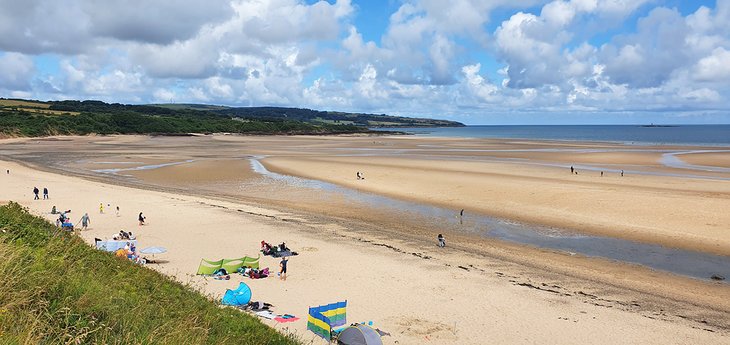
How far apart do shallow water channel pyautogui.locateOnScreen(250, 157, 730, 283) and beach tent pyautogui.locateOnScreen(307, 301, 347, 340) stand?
12156 millimetres

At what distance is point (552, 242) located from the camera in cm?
2181

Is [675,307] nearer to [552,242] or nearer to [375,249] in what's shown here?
[552,242]

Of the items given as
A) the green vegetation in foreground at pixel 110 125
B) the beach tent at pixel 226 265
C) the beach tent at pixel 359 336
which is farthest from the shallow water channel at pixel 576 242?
the green vegetation in foreground at pixel 110 125

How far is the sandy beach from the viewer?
12844 mm

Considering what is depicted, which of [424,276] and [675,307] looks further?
[424,276]

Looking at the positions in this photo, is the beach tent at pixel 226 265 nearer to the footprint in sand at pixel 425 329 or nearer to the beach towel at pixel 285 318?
the beach towel at pixel 285 318

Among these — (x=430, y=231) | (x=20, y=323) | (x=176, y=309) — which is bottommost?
(x=430, y=231)

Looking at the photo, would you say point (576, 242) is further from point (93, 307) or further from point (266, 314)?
point (93, 307)

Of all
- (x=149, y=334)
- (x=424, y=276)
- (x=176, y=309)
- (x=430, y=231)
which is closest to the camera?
(x=149, y=334)

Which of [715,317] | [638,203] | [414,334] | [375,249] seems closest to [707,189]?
[638,203]

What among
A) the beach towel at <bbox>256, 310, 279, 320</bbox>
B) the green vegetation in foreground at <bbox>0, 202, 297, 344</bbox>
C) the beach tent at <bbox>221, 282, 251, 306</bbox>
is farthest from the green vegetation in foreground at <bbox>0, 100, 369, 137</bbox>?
the green vegetation in foreground at <bbox>0, 202, 297, 344</bbox>

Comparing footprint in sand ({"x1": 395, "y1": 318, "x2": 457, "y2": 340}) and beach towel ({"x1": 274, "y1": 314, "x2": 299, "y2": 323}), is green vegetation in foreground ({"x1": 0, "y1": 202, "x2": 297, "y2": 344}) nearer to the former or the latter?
beach towel ({"x1": 274, "y1": 314, "x2": 299, "y2": 323})

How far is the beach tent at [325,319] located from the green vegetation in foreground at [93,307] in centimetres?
253

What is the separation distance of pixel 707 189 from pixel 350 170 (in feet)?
92.0
